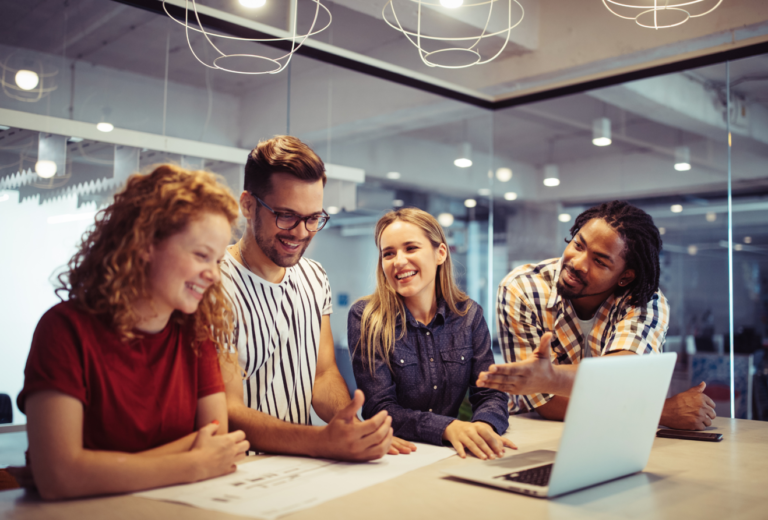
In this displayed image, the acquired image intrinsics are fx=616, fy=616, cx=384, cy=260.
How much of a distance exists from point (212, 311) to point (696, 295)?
13.5ft

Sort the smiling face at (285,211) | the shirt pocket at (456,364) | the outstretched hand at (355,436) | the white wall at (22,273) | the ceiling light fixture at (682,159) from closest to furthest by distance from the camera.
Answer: the outstretched hand at (355,436) → the smiling face at (285,211) → the shirt pocket at (456,364) → the white wall at (22,273) → the ceiling light fixture at (682,159)

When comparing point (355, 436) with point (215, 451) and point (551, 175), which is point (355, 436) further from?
point (551, 175)

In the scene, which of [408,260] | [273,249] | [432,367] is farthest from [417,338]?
[273,249]

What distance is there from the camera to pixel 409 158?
15.6ft

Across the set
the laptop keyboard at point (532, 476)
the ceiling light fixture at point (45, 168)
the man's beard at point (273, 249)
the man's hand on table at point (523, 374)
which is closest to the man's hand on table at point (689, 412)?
the man's hand on table at point (523, 374)

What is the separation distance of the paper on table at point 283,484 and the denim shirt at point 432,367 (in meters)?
0.40

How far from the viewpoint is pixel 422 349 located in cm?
198

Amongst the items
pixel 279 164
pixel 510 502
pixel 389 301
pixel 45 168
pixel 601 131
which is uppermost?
pixel 601 131

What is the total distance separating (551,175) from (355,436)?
13.7ft

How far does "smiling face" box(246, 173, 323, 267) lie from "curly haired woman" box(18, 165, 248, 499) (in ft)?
1.05

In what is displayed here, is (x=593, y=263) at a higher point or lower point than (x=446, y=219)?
lower

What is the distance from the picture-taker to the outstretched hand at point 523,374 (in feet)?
4.87

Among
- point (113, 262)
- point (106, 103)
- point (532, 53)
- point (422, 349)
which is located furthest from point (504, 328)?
point (532, 53)

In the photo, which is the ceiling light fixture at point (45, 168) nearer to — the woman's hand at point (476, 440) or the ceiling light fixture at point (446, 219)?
the woman's hand at point (476, 440)
